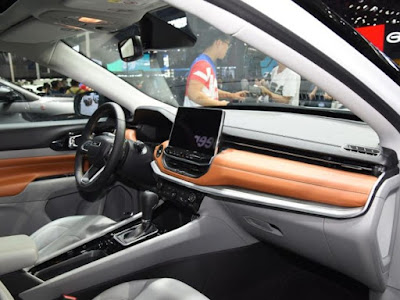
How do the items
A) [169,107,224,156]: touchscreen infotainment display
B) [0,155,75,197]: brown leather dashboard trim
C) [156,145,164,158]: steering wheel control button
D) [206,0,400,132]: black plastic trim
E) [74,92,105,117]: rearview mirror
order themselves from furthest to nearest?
1. [74,92,105,117]: rearview mirror
2. [0,155,75,197]: brown leather dashboard trim
3. [156,145,164,158]: steering wheel control button
4. [169,107,224,156]: touchscreen infotainment display
5. [206,0,400,132]: black plastic trim

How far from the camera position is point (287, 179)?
1439 mm

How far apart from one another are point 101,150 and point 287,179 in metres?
1.08

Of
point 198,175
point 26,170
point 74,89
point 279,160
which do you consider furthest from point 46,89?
point 279,160

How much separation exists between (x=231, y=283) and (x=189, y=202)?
475 mm

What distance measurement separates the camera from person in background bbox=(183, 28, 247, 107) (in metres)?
2.71

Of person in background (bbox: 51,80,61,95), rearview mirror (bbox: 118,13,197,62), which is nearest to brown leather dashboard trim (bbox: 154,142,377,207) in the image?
rearview mirror (bbox: 118,13,197,62)

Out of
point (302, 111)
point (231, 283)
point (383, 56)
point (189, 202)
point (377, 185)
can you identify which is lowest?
point (231, 283)

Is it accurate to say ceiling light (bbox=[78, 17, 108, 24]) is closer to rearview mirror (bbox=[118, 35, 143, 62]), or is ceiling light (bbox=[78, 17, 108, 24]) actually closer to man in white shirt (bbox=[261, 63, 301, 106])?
rearview mirror (bbox=[118, 35, 143, 62])

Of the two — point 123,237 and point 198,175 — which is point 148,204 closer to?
point 123,237

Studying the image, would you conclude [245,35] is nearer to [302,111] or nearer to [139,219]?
[302,111]

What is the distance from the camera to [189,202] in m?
1.88

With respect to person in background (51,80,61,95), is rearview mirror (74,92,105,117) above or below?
below

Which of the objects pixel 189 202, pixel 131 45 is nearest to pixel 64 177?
pixel 131 45

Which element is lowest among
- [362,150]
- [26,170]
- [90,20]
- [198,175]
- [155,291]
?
[155,291]
